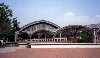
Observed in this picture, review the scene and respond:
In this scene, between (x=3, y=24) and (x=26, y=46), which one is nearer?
(x=26, y=46)

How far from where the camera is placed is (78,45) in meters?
20.6

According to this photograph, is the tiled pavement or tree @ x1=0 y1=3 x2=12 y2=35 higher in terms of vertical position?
tree @ x1=0 y1=3 x2=12 y2=35

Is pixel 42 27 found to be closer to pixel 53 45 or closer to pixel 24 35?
pixel 24 35

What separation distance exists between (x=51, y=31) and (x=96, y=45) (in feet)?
57.5

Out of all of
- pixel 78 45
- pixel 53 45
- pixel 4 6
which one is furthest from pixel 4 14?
pixel 78 45

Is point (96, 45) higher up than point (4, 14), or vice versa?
point (4, 14)

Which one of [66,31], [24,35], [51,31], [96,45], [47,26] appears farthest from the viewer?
[24,35]

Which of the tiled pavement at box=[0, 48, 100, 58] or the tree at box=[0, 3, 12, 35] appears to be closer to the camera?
the tiled pavement at box=[0, 48, 100, 58]

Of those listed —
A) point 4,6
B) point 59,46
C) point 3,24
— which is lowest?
Result: point 59,46

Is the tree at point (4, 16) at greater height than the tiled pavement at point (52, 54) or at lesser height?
greater

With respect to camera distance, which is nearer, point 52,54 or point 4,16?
point 52,54

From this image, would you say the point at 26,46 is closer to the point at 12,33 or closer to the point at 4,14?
the point at 4,14

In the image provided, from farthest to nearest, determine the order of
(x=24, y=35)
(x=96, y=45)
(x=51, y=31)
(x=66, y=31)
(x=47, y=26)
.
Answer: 1. (x=24, y=35)
2. (x=47, y=26)
3. (x=51, y=31)
4. (x=66, y=31)
5. (x=96, y=45)

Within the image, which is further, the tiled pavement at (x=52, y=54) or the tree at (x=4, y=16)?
the tree at (x=4, y=16)
